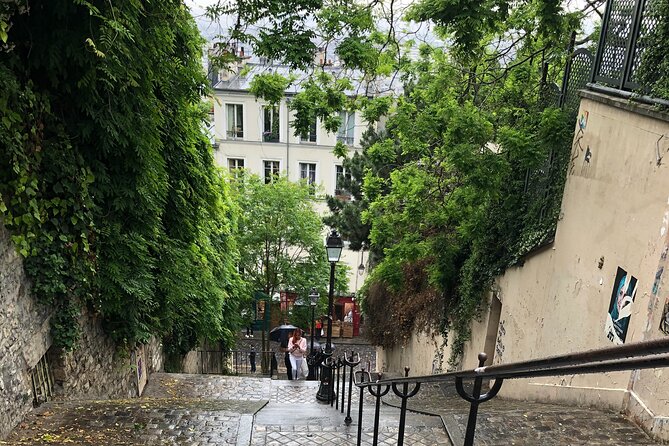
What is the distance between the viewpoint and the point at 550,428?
182 inches

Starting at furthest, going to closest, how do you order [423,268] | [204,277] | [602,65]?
[423,268], [204,277], [602,65]

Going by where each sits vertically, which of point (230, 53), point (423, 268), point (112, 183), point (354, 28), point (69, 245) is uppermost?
point (354, 28)

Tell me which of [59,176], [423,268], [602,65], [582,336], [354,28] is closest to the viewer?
[59,176]

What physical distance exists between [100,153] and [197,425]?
10.4ft

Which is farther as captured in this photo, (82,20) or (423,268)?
(423,268)

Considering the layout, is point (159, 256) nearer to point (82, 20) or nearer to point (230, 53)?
point (230, 53)

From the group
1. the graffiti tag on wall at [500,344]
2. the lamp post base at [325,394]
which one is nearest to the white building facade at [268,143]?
the graffiti tag on wall at [500,344]

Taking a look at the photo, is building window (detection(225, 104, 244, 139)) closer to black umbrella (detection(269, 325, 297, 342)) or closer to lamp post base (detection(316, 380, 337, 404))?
black umbrella (detection(269, 325, 297, 342))

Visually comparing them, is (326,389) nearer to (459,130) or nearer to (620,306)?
(459,130)

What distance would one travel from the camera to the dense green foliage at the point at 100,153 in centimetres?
434

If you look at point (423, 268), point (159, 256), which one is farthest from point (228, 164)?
point (159, 256)

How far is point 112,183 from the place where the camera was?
5750mm

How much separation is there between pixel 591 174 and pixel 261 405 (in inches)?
199

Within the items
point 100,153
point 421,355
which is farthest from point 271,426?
point 421,355
